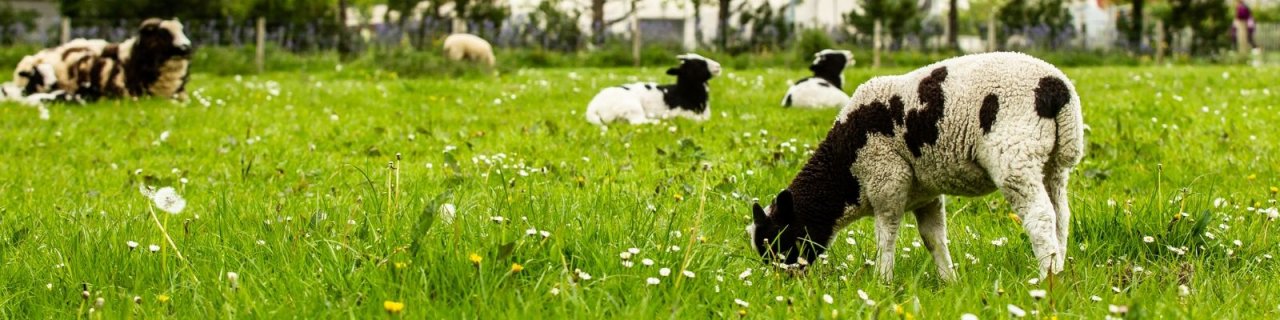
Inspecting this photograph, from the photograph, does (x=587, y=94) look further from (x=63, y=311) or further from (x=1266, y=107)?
(x=63, y=311)

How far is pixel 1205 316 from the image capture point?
3408 millimetres

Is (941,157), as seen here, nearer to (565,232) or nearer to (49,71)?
(565,232)

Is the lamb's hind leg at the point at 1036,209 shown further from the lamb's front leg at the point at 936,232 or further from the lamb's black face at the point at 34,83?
the lamb's black face at the point at 34,83

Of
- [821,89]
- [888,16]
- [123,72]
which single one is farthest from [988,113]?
[888,16]

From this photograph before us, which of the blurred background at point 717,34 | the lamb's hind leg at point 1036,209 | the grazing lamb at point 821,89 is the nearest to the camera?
the lamb's hind leg at point 1036,209

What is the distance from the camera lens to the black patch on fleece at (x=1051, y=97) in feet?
11.9

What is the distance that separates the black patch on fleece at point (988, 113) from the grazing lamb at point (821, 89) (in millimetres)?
7842

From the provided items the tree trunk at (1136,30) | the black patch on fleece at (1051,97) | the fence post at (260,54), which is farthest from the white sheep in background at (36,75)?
the tree trunk at (1136,30)

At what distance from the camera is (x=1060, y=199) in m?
3.94

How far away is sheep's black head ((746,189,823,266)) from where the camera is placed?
437 centimetres

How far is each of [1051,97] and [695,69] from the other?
718 centimetres

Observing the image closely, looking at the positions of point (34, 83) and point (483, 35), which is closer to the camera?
point (34, 83)

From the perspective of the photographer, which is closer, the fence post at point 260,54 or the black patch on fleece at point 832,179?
the black patch on fleece at point 832,179

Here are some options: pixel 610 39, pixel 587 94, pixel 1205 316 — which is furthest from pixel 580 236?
pixel 610 39
